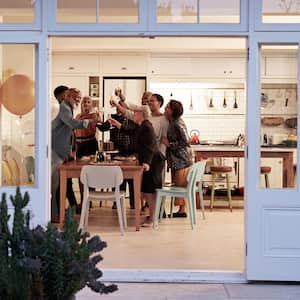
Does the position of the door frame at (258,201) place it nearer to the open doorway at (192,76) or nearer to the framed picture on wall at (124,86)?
the open doorway at (192,76)

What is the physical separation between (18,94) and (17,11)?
64 centimetres

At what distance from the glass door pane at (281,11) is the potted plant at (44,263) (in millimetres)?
2890

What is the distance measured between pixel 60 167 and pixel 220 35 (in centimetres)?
304

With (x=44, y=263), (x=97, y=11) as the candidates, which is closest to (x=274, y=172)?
(x=97, y=11)

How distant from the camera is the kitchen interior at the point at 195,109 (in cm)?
480

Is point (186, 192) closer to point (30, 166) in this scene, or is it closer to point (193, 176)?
point (193, 176)

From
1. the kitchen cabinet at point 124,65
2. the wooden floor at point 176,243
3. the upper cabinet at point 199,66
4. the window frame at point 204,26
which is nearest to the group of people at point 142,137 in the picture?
the wooden floor at point 176,243

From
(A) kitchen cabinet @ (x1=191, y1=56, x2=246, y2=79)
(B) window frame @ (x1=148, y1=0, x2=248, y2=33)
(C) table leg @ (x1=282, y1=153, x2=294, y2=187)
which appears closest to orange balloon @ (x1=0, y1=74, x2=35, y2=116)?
(B) window frame @ (x1=148, y1=0, x2=248, y2=33)

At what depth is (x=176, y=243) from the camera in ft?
21.2

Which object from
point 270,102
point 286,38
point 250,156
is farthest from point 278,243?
point 286,38

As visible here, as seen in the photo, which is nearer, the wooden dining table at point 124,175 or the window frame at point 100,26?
the window frame at point 100,26

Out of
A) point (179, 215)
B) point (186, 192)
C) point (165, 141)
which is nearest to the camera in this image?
point (186, 192)

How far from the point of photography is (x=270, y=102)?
476cm

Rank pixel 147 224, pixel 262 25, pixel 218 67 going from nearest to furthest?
1. pixel 262 25
2. pixel 147 224
3. pixel 218 67
